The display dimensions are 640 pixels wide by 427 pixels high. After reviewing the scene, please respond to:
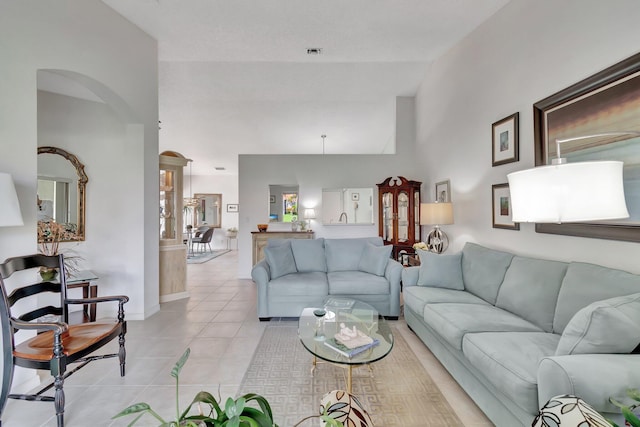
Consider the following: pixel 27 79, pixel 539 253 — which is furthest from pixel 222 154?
pixel 539 253

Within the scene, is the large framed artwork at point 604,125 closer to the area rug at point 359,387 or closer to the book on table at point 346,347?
the area rug at point 359,387

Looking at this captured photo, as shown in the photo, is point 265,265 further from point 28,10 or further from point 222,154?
point 222,154

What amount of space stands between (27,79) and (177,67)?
8.11 ft

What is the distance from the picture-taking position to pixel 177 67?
433 cm

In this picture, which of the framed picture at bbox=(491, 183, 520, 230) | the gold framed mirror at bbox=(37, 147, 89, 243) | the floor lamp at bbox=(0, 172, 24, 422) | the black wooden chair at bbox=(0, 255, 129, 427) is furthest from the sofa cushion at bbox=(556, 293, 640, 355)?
the gold framed mirror at bbox=(37, 147, 89, 243)

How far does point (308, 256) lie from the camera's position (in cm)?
393

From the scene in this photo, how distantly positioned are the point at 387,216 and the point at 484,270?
2.61 metres

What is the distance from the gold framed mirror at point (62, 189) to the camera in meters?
3.46

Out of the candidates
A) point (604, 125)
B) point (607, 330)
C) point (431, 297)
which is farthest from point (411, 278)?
point (604, 125)

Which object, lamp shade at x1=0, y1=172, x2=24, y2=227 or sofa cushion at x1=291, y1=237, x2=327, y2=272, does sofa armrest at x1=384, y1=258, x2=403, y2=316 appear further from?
lamp shade at x1=0, y1=172, x2=24, y2=227

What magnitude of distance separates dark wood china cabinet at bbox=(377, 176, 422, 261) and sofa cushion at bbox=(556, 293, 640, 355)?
3.52 metres

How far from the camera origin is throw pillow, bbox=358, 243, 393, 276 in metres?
3.62

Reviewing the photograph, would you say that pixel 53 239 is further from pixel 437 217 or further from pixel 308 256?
pixel 437 217

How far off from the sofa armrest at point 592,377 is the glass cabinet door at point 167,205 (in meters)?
4.34
